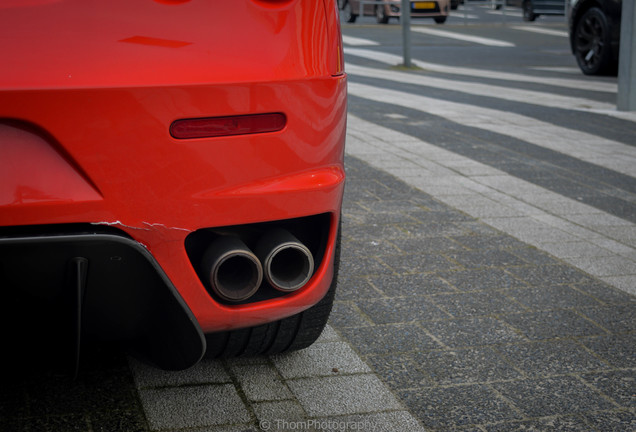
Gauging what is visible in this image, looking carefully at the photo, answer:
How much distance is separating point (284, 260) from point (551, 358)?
1.13 m

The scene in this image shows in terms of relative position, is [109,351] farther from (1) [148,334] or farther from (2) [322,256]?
(2) [322,256]

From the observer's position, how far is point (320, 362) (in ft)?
9.28

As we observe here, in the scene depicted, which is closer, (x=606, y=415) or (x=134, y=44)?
(x=134, y=44)

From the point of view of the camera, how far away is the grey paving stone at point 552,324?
3.16m

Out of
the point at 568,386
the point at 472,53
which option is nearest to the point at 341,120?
the point at 568,386

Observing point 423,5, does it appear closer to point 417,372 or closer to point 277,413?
point 417,372

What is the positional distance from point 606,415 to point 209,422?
1.14m

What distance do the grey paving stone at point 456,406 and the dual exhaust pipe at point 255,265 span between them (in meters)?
0.56

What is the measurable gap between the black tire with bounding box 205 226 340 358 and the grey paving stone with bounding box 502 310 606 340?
34.5 inches

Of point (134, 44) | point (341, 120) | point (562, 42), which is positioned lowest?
point (562, 42)

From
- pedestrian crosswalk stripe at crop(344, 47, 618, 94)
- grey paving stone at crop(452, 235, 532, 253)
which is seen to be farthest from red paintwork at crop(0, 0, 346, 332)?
pedestrian crosswalk stripe at crop(344, 47, 618, 94)

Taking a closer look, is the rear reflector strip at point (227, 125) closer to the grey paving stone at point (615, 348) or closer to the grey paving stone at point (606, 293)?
the grey paving stone at point (615, 348)

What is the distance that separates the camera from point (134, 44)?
2008 mm

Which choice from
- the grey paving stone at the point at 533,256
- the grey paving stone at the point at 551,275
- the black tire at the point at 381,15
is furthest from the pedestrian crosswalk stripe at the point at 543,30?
the grey paving stone at the point at 551,275
